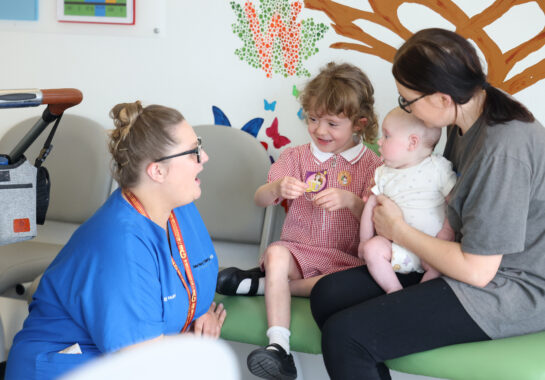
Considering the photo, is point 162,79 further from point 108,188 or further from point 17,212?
point 17,212

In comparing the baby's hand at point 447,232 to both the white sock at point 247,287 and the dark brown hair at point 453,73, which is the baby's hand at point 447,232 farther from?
the white sock at point 247,287

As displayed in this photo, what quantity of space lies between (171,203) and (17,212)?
1.67 ft

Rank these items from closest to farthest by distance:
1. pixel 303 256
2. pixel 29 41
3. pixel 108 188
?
pixel 303 256 < pixel 108 188 < pixel 29 41

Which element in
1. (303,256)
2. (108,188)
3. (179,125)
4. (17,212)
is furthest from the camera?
(108,188)

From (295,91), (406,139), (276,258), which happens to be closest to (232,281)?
(276,258)

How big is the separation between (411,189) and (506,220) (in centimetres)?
36

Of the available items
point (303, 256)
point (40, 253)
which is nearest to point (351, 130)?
point (303, 256)

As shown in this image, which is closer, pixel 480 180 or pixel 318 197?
pixel 480 180

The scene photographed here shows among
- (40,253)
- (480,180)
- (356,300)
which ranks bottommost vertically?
(40,253)

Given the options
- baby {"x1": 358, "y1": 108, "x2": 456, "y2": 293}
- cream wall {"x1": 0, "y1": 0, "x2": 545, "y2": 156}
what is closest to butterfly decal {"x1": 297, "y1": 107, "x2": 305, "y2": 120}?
cream wall {"x1": 0, "y1": 0, "x2": 545, "y2": 156}

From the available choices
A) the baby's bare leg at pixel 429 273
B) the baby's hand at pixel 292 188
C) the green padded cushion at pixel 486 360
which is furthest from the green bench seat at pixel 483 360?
the baby's hand at pixel 292 188

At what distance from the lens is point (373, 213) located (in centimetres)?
186

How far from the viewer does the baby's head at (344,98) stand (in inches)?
81.6

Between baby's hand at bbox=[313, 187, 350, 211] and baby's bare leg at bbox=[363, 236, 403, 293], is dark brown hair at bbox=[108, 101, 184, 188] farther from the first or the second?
baby's bare leg at bbox=[363, 236, 403, 293]
